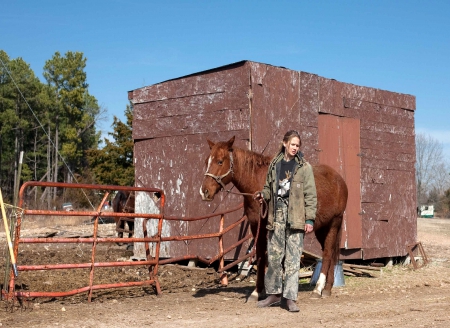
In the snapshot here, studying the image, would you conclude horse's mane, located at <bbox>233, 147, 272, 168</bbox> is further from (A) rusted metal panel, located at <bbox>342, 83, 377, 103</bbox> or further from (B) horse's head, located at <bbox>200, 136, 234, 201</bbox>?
(A) rusted metal panel, located at <bbox>342, 83, 377, 103</bbox>

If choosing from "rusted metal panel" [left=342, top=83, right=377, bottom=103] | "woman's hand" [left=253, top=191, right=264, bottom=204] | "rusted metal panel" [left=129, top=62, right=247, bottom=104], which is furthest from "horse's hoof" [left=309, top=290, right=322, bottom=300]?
"rusted metal panel" [left=342, top=83, right=377, bottom=103]

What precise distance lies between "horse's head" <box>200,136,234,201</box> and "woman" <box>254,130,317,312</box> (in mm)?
643

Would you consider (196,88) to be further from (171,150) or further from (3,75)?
(3,75)

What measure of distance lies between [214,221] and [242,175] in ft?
11.1

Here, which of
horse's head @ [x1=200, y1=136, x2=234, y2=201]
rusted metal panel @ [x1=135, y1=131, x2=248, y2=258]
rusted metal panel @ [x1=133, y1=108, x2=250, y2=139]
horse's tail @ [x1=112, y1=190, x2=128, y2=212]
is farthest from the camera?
horse's tail @ [x1=112, y1=190, x2=128, y2=212]

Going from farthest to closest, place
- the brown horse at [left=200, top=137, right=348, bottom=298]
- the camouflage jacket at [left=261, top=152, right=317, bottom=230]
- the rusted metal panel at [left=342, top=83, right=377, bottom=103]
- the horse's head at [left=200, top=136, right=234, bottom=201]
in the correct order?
1. the rusted metal panel at [left=342, top=83, right=377, bottom=103]
2. the brown horse at [left=200, top=137, right=348, bottom=298]
3. the horse's head at [left=200, top=136, right=234, bottom=201]
4. the camouflage jacket at [left=261, top=152, right=317, bottom=230]

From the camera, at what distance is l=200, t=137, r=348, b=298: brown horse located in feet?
23.2

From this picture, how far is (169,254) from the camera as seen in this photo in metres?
11.1

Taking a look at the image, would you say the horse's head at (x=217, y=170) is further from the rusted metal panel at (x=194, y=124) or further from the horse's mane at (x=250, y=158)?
the rusted metal panel at (x=194, y=124)

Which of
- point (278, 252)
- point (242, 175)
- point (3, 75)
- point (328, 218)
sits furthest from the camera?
point (3, 75)

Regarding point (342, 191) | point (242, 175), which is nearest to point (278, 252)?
point (242, 175)

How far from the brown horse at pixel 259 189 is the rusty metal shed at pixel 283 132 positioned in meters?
2.27

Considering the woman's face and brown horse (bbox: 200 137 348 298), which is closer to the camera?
the woman's face

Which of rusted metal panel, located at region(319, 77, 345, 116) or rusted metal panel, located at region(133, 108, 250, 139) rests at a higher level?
rusted metal panel, located at region(319, 77, 345, 116)
